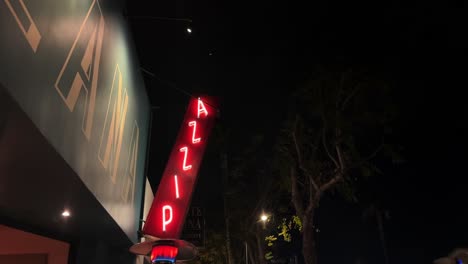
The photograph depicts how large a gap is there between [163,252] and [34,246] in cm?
250

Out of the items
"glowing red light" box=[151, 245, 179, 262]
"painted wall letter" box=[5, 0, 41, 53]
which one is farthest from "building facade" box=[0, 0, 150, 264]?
"glowing red light" box=[151, 245, 179, 262]

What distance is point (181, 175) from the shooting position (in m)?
10.8

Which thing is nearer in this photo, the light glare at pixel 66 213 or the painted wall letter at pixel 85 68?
the painted wall letter at pixel 85 68

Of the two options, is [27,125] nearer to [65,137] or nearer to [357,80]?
[65,137]

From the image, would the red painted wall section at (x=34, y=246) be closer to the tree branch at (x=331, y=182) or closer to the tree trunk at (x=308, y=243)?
the tree trunk at (x=308, y=243)

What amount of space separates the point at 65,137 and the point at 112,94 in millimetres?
2778

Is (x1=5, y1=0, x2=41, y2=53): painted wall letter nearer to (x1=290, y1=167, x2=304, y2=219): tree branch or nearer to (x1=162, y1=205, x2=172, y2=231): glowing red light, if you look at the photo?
(x1=162, y1=205, x2=172, y2=231): glowing red light

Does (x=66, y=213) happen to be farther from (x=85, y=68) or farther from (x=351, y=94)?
(x=351, y=94)

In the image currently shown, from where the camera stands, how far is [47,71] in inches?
161

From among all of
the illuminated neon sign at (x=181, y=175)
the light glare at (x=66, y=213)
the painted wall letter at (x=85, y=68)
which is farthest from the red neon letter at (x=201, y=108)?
the painted wall letter at (x=85, y=68)

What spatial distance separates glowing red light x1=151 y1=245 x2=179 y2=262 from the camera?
8484 mm

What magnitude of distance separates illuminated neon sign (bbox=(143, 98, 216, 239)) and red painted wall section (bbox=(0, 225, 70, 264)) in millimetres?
2111

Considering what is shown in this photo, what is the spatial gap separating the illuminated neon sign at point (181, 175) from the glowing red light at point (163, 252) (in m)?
1.25

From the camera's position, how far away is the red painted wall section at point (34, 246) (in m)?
7.75
